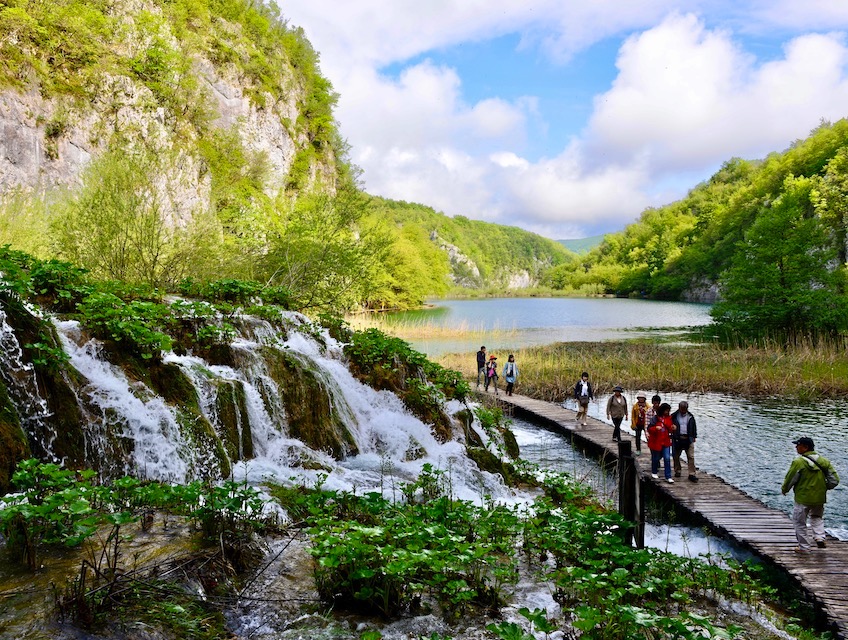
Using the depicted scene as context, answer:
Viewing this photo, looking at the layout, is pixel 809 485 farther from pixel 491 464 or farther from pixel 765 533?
pixel 491 464

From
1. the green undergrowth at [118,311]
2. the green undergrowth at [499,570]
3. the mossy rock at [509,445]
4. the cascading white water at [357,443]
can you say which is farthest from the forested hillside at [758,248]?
the green undergrowth at [118,311]

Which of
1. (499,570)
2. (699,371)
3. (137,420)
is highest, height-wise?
(137,420)

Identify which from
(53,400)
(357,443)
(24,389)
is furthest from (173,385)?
(357,443)

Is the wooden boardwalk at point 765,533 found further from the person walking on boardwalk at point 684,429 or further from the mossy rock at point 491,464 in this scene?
the mossy rock at point 491,464

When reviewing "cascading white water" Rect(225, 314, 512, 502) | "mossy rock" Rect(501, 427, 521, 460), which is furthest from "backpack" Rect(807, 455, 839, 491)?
"mossy rock" Rect(501, 427, 521, 460)

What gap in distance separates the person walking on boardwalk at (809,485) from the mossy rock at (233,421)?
24.7 ft

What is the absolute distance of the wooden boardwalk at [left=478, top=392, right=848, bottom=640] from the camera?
638cm

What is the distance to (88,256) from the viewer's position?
47.3 ft

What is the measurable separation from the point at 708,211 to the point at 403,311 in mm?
85254

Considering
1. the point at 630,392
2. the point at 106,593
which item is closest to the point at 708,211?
the point at 630,392

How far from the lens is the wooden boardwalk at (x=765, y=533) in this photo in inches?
251

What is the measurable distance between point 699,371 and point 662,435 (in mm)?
13058

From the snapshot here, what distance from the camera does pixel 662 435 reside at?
34.0ft

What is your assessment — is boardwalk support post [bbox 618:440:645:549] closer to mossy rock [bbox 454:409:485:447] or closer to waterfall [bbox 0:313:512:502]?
waterfall [bbox 0:313:512:502]
